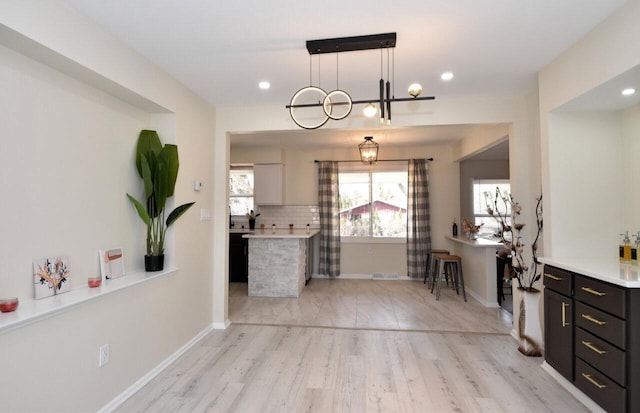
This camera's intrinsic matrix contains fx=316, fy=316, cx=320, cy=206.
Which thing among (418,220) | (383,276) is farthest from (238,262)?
(418,220)

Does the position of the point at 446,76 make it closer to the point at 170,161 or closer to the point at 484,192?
the point at 170,161

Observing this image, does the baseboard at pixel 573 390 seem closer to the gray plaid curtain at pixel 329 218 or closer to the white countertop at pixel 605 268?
the white countertop at pixel 605 268

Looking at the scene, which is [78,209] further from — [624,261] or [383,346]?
[624,261]

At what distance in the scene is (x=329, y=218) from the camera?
6.11m

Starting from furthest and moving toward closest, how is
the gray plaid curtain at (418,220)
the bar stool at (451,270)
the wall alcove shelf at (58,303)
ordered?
the gray plaid curtain at (418,220), the bar stool at (451,270), the wall alcove shelf at (58,303)

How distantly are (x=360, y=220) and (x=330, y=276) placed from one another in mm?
1243

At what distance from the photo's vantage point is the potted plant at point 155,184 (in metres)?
2.56

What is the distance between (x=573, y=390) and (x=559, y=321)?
1.55 feet

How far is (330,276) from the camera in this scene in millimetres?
6141

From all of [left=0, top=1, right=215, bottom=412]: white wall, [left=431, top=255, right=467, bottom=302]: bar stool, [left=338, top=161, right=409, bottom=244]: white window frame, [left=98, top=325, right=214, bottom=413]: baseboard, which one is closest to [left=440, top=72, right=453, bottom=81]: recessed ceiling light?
[left=0, top=1, right=215, bottom=412]: white wall

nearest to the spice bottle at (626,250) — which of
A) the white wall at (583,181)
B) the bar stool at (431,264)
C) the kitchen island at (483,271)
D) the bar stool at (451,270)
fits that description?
the white wall at (583,181)

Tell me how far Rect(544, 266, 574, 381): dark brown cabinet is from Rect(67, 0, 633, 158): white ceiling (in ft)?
5.72

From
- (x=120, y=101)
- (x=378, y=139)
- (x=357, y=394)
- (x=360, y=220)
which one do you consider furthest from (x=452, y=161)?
(x=120, y=101)

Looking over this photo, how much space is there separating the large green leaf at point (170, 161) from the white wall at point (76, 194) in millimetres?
260
